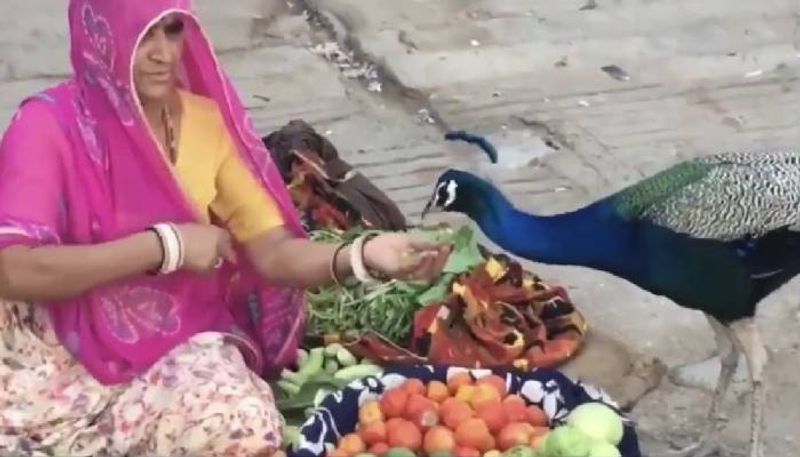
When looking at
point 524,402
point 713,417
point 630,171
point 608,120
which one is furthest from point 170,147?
point 608,120

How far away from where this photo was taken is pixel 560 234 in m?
3.47

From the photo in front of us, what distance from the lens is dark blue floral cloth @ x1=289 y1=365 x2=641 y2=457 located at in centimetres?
317

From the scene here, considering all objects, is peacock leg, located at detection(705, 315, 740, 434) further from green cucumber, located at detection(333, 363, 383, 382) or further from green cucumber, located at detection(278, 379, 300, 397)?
green cucumber, located at detection(278, 379, 300, 397)

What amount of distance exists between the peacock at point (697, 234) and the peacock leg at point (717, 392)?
3 centimetres

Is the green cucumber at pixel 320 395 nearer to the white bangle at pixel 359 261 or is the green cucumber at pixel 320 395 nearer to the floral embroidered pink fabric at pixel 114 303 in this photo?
the floral embroidered pink fabric at pixel 114 303

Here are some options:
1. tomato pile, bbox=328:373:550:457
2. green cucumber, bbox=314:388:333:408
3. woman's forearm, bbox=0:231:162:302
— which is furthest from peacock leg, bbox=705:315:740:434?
woman's forearm, bbox=0:231:162:302

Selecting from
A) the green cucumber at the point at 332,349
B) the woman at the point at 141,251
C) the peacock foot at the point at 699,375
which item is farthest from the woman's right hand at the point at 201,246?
the peacock foot at the point at 699,375

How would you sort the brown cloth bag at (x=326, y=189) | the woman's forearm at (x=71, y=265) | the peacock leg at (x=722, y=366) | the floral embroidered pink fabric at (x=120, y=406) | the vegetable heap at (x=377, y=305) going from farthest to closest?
the brown cloth bag at (x=326, y=189)
the vegetable heap at (x=377, y=305)
the peacock leg at (x=722, y=366)
the floral embroidered pink fabric at (x=120, y=406)
the woman's forearm at (x=71, y=265)

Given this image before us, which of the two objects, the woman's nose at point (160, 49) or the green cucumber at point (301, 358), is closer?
the woman's nose at point (160, 49)

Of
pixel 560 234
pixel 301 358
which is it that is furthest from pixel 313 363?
pixel 560 234

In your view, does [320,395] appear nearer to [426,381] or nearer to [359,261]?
[426,381]

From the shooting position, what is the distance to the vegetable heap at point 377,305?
3.80 m

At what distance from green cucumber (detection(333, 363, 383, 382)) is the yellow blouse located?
441 mm

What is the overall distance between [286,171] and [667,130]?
5.14 feet
